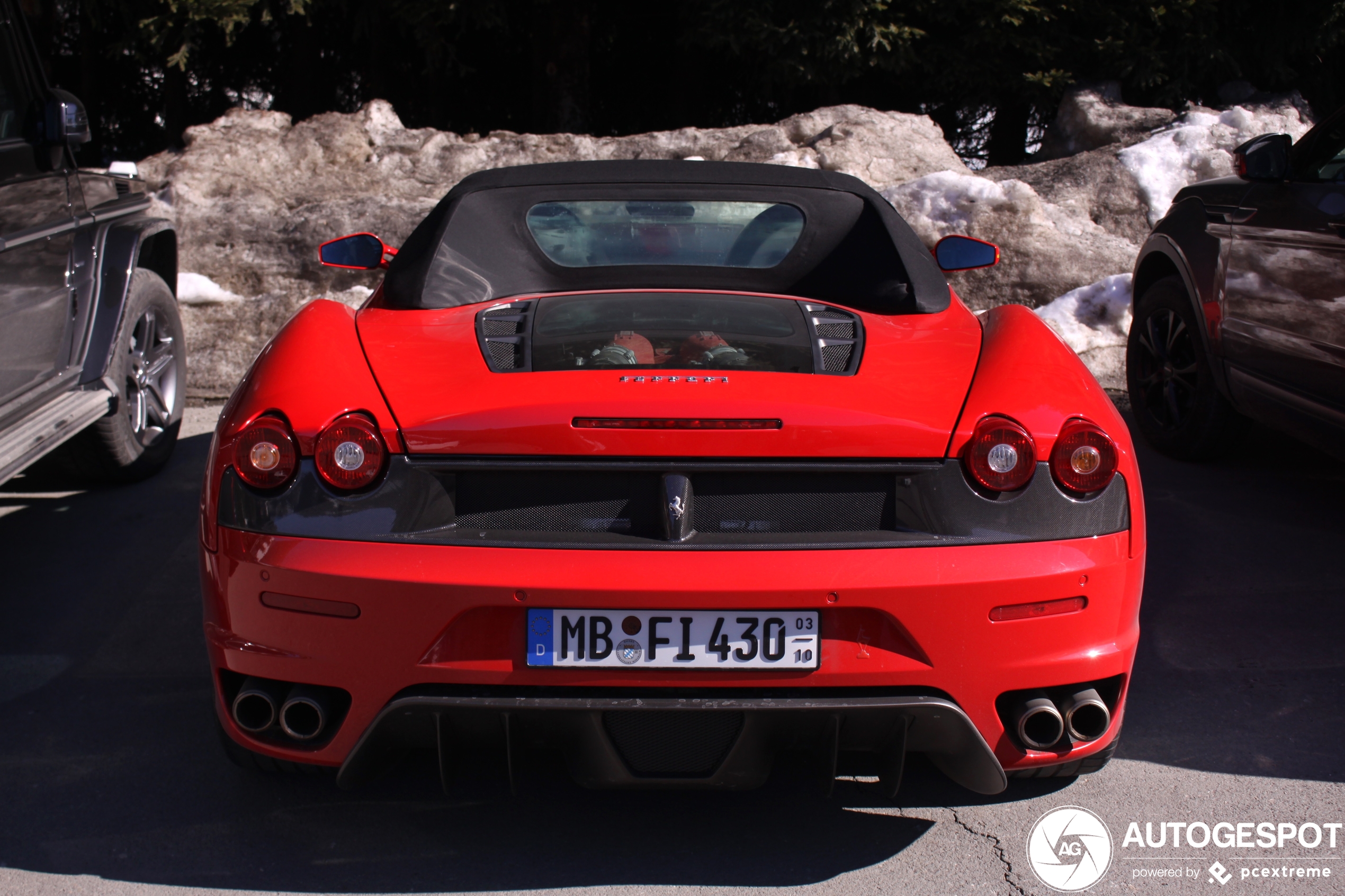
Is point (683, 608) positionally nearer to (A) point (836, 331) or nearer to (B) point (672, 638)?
(B) point (672, 638)

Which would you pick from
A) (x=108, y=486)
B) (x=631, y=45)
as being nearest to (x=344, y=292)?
(x=108, y=486)

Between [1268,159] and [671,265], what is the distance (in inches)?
98.6

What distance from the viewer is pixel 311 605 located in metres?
2.03

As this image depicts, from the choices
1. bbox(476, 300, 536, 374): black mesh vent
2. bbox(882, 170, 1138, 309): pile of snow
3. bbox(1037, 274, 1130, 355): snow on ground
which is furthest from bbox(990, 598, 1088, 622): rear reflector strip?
bbox(882, 170, 1138, 309): pile of snow

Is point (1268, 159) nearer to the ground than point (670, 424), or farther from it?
nearer to the ground

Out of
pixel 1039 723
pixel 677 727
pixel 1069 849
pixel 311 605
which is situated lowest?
pixel 1069 849

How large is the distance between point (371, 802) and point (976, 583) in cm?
144

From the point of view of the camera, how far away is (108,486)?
15.9 ft

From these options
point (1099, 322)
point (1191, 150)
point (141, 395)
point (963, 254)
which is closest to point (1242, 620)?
point (963, 254)

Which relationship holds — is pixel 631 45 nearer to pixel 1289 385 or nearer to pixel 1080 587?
pixel 1289 385

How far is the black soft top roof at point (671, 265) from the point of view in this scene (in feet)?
10.0

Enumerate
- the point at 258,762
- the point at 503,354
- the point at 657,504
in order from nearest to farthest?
1. the point at 657,504
2. the point at 258,762
3. the point at 503,354

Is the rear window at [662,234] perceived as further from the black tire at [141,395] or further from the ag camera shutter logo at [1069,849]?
the black tire at [141,395]

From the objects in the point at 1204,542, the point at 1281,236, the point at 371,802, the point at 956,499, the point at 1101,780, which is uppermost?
the point at 956,499
